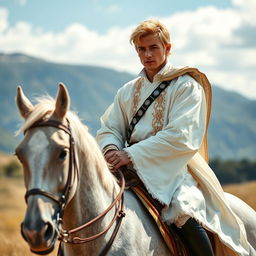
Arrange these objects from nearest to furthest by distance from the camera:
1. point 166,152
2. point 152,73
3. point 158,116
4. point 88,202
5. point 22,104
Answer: point 22,104
point 88,202
point 166,152
point 158,116
point 152,73

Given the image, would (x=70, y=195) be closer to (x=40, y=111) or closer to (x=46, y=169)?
(x=46, y=169)

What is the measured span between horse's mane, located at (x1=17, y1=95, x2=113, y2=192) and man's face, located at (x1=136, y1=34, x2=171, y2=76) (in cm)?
153

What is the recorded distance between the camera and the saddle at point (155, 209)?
534cm

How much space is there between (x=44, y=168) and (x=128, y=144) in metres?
2.16

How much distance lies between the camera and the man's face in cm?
595

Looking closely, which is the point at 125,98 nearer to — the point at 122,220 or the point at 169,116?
the point at 169,116

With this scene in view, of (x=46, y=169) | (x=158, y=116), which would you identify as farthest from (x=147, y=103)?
(x=46, y=169)

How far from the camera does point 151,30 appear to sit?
5.92 meters

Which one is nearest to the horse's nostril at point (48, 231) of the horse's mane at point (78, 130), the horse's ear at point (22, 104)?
the horse's mane at point (78, 130)

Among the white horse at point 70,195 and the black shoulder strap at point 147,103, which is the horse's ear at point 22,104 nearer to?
the white horse at point 70,195

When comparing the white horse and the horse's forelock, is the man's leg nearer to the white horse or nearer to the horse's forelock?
the white horse

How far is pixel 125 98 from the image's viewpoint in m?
6.39

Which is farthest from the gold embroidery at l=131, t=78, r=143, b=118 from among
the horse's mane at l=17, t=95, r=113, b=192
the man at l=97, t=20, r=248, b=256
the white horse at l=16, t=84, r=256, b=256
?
the horse's mane at l=17, t=95, r=113, b=192

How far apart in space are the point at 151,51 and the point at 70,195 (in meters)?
2.32
